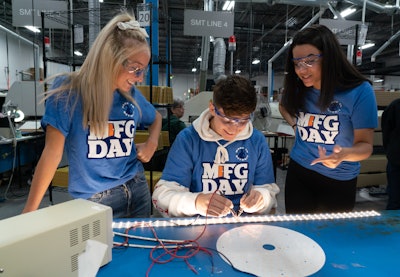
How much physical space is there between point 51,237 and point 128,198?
634 mm

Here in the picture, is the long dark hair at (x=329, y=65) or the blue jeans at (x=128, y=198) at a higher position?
the long dark hair at (x=329, y=65)

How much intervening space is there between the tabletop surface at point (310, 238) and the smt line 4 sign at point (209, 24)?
118 inches

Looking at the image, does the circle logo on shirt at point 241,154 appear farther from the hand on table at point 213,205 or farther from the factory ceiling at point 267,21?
the factory ceiling at point 267,21

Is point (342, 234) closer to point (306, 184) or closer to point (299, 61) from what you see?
point (306, 184)

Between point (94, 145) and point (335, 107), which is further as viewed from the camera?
point (335, 107)

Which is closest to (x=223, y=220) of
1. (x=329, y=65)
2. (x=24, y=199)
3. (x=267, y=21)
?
(x=329, y=65)

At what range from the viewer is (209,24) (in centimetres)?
361

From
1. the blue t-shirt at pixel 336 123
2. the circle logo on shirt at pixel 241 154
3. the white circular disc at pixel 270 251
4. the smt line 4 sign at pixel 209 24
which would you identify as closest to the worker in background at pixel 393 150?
the blue t-shirt at pixel 336 123

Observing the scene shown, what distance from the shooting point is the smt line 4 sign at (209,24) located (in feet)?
11.6

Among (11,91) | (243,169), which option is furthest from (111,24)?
(11,91)

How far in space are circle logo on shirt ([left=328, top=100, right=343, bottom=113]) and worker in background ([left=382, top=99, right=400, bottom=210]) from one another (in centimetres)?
154

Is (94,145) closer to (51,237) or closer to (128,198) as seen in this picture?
(128,198)

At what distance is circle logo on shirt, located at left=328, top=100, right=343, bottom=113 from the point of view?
4.23 feet

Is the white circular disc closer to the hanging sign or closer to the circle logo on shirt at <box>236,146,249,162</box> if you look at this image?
the circle logo on shirt at <box>236,146,249,162</box>
